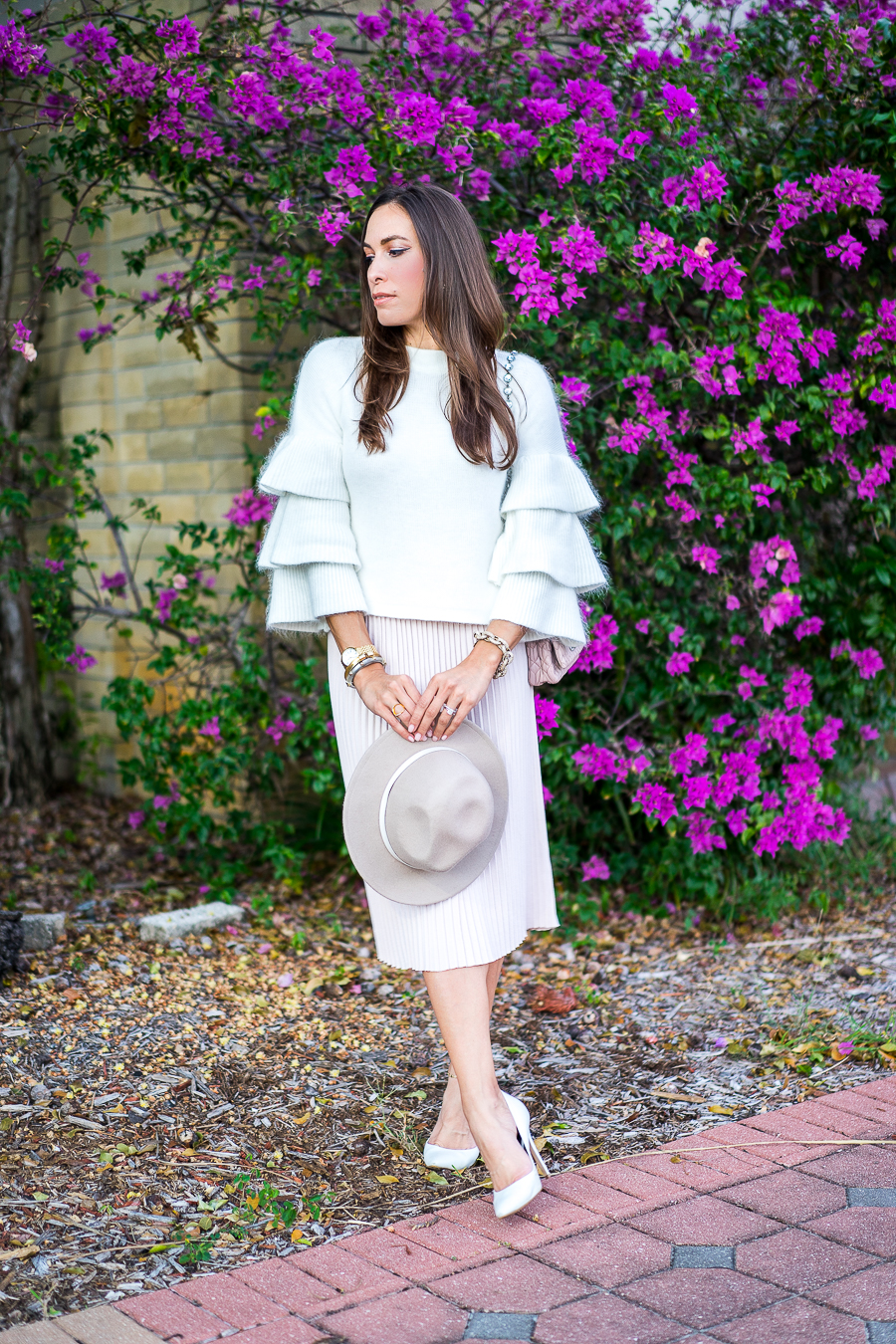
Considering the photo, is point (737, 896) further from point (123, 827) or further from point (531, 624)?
point (123, 827)

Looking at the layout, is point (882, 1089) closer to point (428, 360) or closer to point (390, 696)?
point (390, 696)

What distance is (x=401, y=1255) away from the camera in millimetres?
2340

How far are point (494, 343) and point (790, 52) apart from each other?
2.22 m

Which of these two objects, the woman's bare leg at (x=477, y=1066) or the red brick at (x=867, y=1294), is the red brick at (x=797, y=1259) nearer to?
the red brick at (x=867, y=1294)

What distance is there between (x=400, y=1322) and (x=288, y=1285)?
23cm

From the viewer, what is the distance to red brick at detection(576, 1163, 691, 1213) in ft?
8.30

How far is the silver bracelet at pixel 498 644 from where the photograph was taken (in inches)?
99.3

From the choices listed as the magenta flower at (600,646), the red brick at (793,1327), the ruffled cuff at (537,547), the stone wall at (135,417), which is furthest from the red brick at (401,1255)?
the stone wall at (135,417)

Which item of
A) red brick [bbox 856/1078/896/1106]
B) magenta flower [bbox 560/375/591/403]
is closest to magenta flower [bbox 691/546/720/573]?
magenta flower [bbox 560/375/591/403]

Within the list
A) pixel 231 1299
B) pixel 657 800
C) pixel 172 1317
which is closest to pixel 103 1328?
pixel 172 1317

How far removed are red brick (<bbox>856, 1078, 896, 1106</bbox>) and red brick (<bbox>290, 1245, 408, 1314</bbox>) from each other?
1288mm

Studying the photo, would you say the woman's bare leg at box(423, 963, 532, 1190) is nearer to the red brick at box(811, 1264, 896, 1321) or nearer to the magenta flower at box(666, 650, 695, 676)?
the red brick at box(811, 1264, 896, 1321)

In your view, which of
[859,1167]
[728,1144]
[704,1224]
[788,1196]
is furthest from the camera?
[728,1144]

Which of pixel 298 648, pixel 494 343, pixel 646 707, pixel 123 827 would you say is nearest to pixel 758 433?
pixel 646 707
